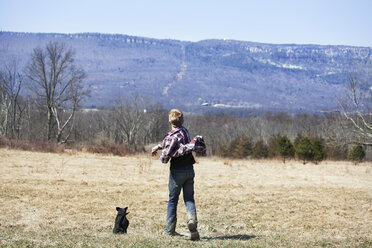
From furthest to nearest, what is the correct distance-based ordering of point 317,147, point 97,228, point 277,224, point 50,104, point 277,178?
point 50,104
point 317,147
point 277,178
point 277,224
point 97,228

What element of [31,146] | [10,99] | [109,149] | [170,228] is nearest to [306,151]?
[109,149]

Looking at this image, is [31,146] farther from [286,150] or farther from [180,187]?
[286,150]

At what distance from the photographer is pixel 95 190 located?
13.7 metres

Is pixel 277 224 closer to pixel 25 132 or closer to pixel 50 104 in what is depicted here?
pixel 50 104

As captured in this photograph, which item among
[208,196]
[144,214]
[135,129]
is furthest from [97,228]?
[135,129]

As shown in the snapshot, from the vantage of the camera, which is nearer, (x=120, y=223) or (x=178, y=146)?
(x=178, y=146)

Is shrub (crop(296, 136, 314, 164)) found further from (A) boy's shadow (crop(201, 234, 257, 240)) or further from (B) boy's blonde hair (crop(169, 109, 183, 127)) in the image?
(B) boy's blonde hair (crop(169, 109, 183, 127))

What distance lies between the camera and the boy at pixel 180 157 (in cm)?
743

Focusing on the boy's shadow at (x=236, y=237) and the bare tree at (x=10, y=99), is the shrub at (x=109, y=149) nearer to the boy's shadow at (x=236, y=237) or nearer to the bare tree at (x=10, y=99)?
the boy's shadow at (x=236, y=237)

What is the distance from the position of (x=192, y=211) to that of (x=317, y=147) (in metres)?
34.0

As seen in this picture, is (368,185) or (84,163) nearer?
(368,185)

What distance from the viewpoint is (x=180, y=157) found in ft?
24.9

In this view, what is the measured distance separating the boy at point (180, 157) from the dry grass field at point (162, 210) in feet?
1.94

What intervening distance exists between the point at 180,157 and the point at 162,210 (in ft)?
13.8
